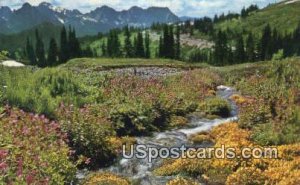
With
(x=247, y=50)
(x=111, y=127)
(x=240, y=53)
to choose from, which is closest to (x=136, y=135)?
(x=111, y=127)

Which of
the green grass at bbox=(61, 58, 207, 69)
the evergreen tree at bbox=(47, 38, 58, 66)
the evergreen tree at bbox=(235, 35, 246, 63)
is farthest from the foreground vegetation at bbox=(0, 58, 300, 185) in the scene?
the evergreen tree at bbox=(47, 38, 58, 66)

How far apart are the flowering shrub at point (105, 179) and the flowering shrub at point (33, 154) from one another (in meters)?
0.69

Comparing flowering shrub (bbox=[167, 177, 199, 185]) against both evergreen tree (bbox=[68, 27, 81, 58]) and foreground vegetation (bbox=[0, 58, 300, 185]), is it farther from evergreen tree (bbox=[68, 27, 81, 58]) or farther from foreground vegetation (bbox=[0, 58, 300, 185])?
evergreen tree (bbox=[68, 27, 81, 58])

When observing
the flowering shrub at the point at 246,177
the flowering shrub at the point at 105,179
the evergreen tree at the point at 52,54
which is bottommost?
the evergreen tree at the point at 52,54

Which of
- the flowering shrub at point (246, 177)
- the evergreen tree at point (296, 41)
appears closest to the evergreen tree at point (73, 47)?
the evergreen tree at point (296, 41)

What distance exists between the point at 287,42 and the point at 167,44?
157 feet

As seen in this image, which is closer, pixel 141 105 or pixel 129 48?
pixel 141 105

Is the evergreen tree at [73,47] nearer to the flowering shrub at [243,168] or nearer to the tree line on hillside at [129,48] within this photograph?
the tree line on hillside at [129,48]

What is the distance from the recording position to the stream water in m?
13.7

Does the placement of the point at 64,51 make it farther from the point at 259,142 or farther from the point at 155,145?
the point at 259,142

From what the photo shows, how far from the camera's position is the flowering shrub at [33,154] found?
9374 millimetres

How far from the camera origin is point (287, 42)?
552 ft

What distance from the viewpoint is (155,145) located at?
1736cm

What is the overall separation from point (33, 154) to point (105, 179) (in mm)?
2399
